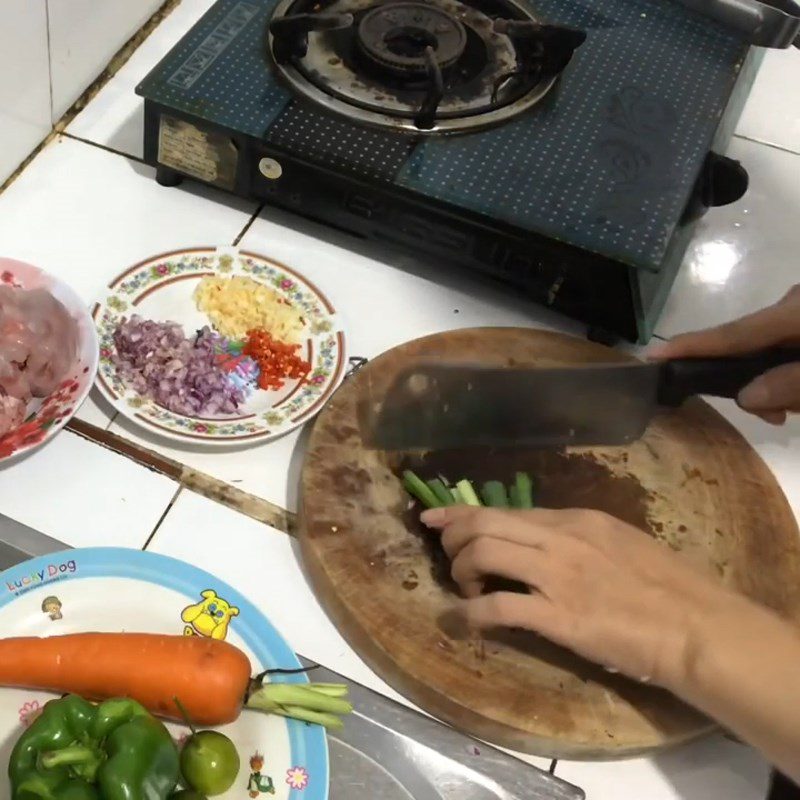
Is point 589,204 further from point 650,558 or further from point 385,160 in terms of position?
point 650,558

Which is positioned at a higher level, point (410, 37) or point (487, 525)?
point (410, 37)

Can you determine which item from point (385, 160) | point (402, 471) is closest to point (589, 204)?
point (385, 160)

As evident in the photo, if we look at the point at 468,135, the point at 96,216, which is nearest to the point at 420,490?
the point at 468,135

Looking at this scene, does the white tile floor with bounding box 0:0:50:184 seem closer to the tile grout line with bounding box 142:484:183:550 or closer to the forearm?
the tile grout line with bounding box 142:484:183:550

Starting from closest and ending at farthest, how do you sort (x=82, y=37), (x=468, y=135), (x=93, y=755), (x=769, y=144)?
(x=93, y=755), (x=468, y=135), (x=82, y=37), (x=769, y=144)

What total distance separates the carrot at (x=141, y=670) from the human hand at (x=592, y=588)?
181 mm

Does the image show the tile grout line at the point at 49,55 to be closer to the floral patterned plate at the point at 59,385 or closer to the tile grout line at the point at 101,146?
the tile grout line at the point at 101,146

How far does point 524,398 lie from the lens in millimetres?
853

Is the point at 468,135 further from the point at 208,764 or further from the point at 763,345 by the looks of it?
the point at 208,764

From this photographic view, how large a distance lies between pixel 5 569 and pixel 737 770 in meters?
0.58

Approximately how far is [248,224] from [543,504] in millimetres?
439

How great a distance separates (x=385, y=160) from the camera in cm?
92

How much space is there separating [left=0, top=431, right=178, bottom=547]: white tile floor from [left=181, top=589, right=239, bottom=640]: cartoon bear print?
93 millimetres

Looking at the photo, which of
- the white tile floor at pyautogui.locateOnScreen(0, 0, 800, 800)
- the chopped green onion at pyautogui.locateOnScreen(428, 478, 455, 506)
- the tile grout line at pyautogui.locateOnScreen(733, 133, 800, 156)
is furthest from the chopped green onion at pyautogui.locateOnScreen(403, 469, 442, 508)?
the tile grout line at pyautogui.locateOnScreen(733, 133, 800, 156)
